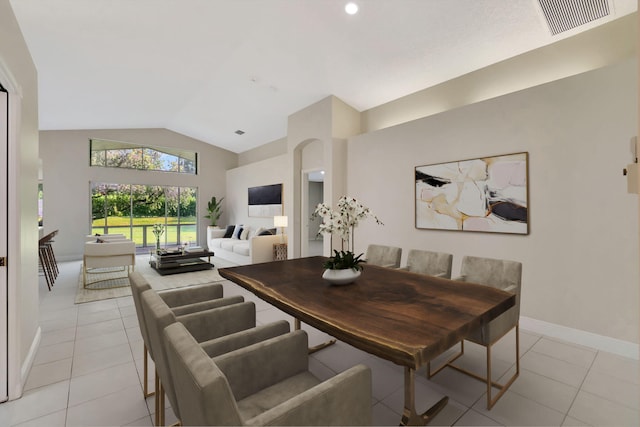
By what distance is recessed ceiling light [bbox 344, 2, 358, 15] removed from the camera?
10.7 feet

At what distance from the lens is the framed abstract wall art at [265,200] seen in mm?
7543

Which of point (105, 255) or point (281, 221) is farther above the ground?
point (281, 221)

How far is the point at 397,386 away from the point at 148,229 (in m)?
8.61

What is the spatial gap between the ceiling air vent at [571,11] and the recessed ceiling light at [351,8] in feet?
5.72

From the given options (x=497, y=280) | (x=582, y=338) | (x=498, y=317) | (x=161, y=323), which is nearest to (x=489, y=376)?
(x=498, y=317)

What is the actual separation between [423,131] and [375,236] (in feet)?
5.71

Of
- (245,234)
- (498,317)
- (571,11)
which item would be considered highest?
(571,11)

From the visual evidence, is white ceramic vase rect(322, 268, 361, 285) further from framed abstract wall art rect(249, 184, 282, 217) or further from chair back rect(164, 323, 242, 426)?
framed abstract wall art rect(249, 184, 282, 217)

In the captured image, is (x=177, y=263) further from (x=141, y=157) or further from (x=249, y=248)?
(x=141, y=157)

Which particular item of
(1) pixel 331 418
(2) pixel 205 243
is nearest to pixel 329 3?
(1) pixel 331 418

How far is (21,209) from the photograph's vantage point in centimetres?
226

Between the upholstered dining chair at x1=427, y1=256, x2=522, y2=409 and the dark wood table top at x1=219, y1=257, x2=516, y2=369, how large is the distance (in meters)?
0.35

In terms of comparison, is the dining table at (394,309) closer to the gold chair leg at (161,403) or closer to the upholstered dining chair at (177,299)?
the upholstered dining chair at (177,299)

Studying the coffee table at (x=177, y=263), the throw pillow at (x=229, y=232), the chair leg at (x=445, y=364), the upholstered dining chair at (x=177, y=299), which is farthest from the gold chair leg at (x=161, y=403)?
the throw pillow at (x=229, y=232)
